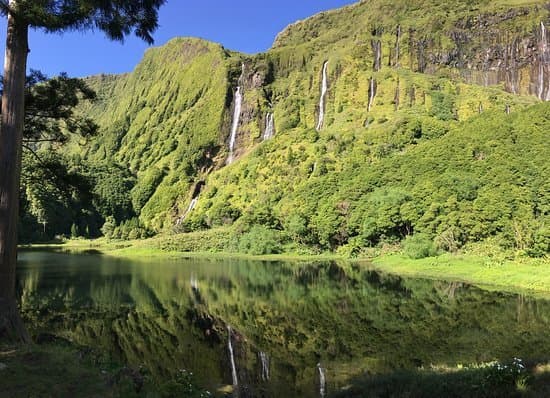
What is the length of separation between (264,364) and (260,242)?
2986 inches

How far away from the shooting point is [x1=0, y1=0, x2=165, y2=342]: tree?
40.7 feet

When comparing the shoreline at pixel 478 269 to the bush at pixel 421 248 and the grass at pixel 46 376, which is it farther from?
the grass at pixel 46 376

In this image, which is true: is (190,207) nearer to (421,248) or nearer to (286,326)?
(421,248)

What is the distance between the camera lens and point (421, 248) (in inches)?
2282

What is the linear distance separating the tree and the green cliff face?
4477 cm

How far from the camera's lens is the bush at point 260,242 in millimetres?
92438

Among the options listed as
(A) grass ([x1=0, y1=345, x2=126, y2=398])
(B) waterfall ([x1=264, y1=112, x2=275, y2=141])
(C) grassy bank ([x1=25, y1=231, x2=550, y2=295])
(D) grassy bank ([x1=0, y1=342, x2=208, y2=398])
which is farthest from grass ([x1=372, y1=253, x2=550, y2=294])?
(B) waterfall ([x1=264, y1=112, x2=275, y2=141])

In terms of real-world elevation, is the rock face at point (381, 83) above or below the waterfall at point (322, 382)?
above

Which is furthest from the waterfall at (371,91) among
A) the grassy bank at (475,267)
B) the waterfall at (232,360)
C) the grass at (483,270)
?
the waterfall at (232,360)

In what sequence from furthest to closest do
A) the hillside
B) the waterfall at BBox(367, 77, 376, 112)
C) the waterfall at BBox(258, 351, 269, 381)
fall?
the waterfall at BBox(367, 77, 376, 112) → the hillside → the waterfall at BBox(258, 351, 269, 381)

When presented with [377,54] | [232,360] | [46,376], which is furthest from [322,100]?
[46,376]

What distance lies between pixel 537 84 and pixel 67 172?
159188mm

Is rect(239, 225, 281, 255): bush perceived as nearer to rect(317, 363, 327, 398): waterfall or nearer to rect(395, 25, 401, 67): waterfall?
rect(317, 363, 327, 398): waterfall

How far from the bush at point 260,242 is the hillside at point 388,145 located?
54 cm
